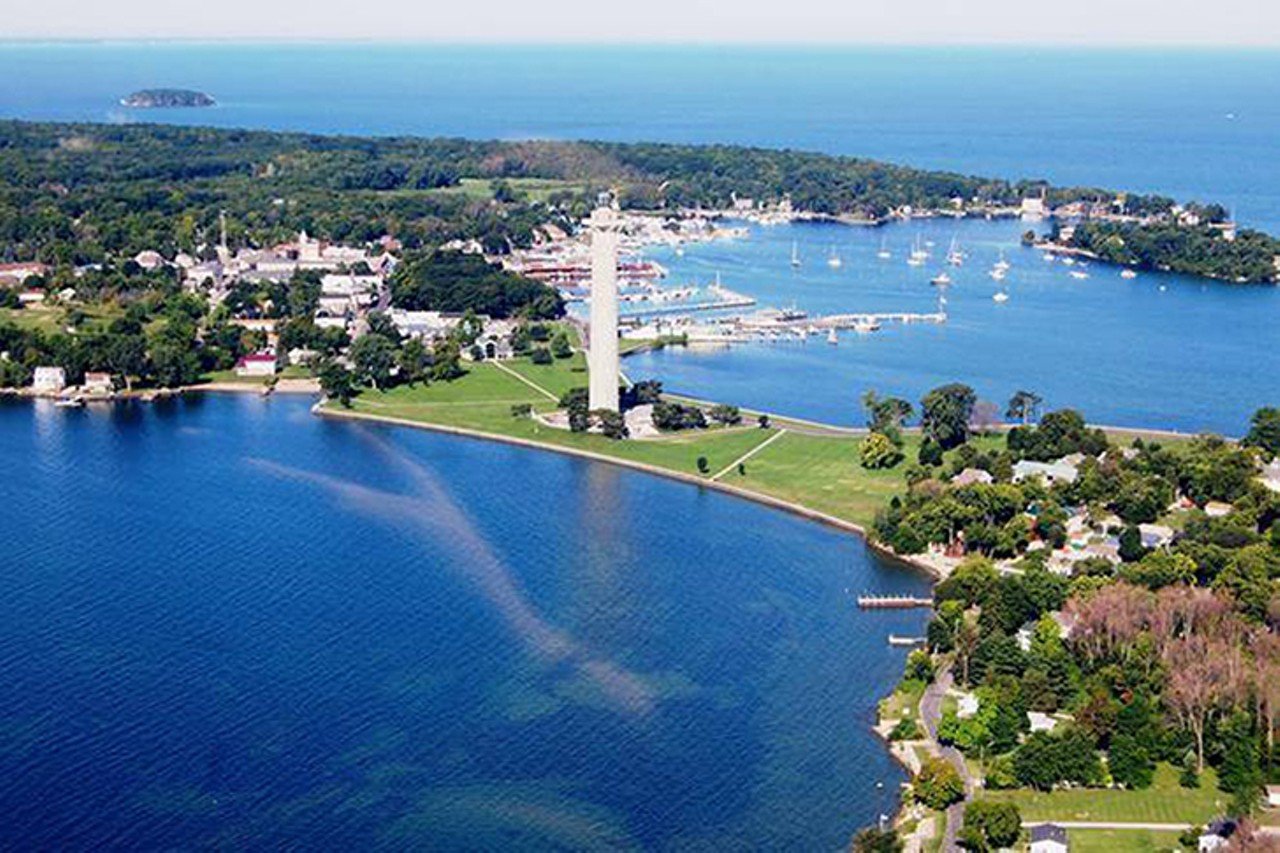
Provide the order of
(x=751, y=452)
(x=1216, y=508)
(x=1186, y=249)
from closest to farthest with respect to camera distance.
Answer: (x=1216, y=508) → (x=751, y=452) → (x=1186, y=249)

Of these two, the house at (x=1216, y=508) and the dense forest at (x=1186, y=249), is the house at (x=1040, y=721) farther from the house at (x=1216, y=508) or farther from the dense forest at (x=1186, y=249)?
the dense forest at (x=1186, y=249)

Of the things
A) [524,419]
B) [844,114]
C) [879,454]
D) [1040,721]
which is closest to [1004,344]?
[879,454]

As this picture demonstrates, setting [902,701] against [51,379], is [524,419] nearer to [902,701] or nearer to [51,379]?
[51,379]

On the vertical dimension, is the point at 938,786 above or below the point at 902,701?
above

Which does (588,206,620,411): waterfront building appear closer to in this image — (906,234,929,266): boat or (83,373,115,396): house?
(83,373,115,396): house

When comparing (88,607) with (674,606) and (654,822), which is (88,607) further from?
(654,822)

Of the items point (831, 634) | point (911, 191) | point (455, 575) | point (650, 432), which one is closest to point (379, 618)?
point (455, 575)
